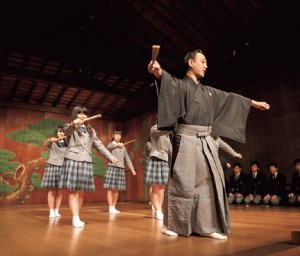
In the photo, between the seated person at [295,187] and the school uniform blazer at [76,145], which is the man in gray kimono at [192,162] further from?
the seated person at [295,187]

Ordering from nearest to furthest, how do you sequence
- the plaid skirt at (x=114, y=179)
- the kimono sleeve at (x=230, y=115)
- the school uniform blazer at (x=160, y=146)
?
the kimono sleeve at (x=230, y=115)
the school uniform blazer at (x=160, y=146)
the plaid skirt at (x=114, y=179)

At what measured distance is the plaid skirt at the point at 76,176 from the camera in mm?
3545

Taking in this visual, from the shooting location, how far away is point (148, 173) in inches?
182

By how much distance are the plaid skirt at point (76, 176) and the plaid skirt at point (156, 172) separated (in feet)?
3.87

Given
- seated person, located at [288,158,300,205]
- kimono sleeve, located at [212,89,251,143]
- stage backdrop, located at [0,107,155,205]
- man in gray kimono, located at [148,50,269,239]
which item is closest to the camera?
man in gray kimono, located at [148,50,269,239]

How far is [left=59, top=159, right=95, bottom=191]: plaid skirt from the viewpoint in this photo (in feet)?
11.6

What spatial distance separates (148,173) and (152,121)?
6.56 m

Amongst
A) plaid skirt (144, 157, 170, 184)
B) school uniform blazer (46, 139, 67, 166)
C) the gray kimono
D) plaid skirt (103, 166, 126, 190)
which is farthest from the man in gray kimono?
plaid skirt (103, 166, 126, 190)

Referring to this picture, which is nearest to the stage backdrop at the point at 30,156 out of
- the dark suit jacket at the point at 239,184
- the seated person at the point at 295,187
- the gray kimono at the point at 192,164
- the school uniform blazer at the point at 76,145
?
the dark suit jacket at the point at 239,184

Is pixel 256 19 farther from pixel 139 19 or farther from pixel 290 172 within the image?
pixel 290 172

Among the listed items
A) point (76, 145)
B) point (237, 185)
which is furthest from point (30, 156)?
point (76, 145)

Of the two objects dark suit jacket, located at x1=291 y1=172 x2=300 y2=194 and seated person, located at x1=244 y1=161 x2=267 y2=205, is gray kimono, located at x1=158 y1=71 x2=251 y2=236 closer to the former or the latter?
dark suit jacket, located at x1=291 y1=172 x2=300 y2=194

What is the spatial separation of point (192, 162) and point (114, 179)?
403cm

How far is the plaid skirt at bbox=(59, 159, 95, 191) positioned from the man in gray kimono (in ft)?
4.33
